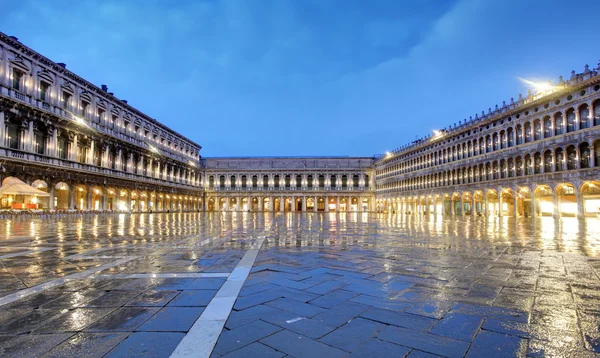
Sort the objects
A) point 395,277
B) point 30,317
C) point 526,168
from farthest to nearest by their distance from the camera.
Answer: point 526,168 → point 395,277 → point 30,317

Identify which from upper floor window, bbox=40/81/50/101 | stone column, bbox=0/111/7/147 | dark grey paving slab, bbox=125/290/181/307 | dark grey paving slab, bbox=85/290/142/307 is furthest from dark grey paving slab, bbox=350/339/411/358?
upper floor window, bbox=40/81/50/101

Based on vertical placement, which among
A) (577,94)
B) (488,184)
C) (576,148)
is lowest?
(488,184)

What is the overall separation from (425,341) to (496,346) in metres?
0.51

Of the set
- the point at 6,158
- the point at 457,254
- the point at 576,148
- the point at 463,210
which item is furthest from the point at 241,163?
the point at 457,254

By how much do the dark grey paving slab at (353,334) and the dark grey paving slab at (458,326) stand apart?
497mm

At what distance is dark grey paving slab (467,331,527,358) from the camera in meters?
2.41

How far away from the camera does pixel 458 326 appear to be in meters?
2.97

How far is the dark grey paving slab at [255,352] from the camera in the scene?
238 cm

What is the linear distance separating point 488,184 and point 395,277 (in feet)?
131

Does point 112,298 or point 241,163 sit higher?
Answer: point 241,163

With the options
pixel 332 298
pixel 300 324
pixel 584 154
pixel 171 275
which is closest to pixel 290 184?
pixel 584 154

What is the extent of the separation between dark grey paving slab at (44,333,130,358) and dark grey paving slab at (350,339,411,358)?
1.81 meters

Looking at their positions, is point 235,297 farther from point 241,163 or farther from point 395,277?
point 241,163

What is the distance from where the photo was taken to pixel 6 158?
927 inches
